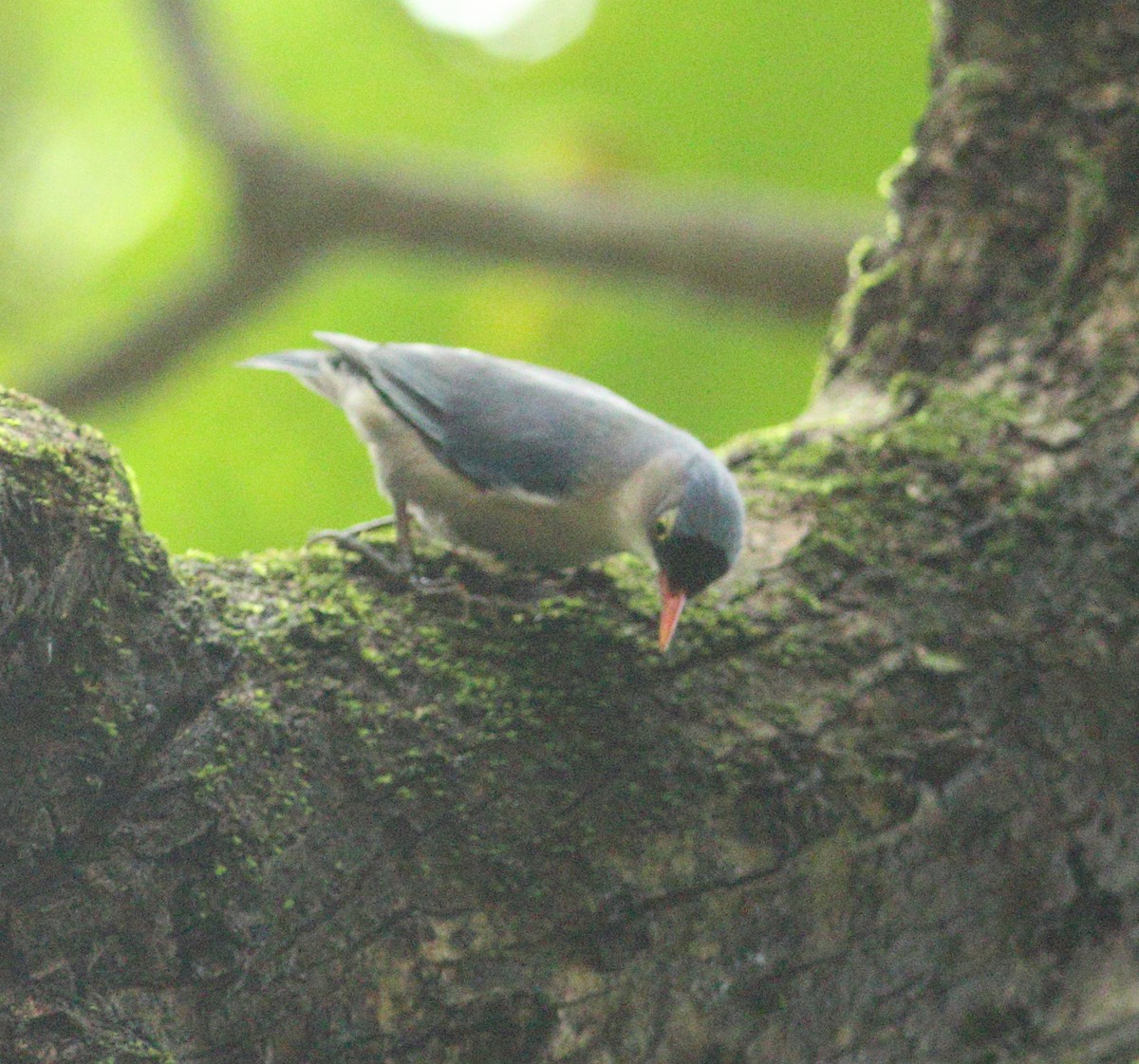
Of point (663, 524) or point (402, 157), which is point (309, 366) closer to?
point (663, 524)

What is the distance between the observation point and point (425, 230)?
5.34 m

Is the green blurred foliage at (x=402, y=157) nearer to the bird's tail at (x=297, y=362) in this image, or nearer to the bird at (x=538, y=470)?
the bird's tail at (x=297, y=362)

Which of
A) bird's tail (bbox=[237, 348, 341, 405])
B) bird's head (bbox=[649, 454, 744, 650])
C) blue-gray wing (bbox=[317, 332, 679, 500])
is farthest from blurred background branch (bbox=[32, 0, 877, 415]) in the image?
bird's head (bbox=[649, 454, 744, 650])

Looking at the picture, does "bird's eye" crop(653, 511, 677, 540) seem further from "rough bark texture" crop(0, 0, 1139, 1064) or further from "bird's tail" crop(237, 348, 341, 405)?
"bird's tail" crop(237, 348, 341, 405)

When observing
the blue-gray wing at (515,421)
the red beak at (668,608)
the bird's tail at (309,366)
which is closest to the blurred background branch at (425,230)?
the bird's tail at (309,366)

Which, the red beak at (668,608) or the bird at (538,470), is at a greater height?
the bird at (538,470)

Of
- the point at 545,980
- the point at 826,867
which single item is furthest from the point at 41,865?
the point at 826,867

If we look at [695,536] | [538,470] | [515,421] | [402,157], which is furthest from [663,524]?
[402,157]

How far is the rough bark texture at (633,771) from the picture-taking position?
1675 millimetres

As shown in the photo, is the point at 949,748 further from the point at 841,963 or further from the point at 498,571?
the point at 498,571

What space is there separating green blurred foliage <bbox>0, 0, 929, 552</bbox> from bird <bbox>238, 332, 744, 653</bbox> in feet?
9.84

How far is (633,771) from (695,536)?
43 cm

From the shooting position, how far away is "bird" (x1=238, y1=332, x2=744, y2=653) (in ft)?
7.73

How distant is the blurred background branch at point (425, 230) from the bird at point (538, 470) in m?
2.40
